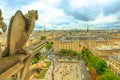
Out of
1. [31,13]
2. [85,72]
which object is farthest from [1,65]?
[85,72]

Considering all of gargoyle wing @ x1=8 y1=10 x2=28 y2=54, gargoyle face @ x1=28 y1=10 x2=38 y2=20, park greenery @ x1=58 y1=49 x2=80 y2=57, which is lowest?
park greenery @ x1=58 y1=49 x2=80 y2=57

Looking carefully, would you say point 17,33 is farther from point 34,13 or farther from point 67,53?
point 67,53

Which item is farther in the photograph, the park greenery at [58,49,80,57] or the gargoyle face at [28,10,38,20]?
the park greenery at [58,49,80,57]

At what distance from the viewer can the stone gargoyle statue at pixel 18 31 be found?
5.64 metres

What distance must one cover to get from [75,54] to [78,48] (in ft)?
16.9

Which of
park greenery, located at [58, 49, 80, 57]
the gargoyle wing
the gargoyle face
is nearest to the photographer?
the gargoyle wing

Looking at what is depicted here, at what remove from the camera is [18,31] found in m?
5.77

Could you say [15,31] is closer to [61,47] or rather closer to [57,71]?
[57,71]

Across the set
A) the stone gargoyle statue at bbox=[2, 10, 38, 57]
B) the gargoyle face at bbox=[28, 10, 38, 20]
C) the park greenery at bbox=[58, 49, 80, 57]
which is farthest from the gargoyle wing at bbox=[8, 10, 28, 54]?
the park greenery at bbox=[58, 49, 80, 57]

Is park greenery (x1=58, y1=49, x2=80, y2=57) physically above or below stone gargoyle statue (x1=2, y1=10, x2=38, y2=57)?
below

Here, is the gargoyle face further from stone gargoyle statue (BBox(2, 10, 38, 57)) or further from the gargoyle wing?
the gargoyle wing

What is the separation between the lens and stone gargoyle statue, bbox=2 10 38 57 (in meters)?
5.64

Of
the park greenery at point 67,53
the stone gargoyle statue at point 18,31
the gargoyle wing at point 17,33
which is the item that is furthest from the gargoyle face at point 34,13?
the park greenery at point 67,53

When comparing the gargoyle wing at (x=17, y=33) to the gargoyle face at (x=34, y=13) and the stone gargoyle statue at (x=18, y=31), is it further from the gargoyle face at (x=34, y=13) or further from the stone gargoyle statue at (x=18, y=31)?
the gargoyle face at (x=34, y=13)
